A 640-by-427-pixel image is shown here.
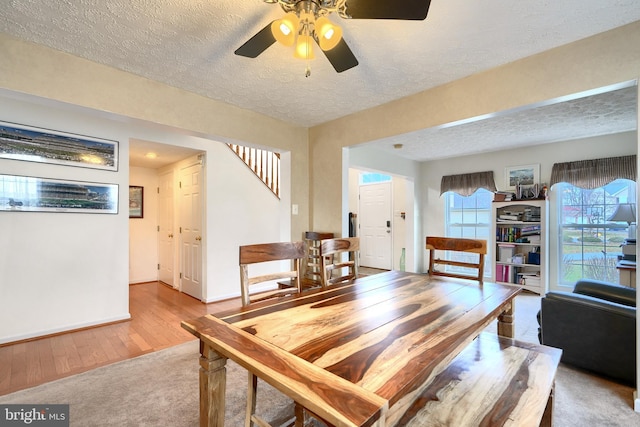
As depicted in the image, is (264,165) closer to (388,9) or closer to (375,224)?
(375,224)

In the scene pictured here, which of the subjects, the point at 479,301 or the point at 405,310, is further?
the point at 479,301

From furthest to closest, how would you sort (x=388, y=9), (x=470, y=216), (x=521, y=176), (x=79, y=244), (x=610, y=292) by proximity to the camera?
(x=470, y=216) < (x=521, y=176) < (x=79, y=244) < (x=610, y=292) < (x=388, y=9)

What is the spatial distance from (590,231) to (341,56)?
15.9 feet

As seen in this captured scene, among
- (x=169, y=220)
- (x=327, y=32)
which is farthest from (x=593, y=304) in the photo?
(x=169, y=220)

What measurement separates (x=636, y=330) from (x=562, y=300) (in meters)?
0.44

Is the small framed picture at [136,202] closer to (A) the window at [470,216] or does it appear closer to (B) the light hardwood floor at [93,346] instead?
(B) the light hardwood floor at [93,346]

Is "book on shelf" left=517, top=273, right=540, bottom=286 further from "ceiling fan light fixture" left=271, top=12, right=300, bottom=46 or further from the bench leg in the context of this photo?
"ceiling fan light fixture" left=271, top=12, right=300, bottom=46

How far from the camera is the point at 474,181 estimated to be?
520 cm

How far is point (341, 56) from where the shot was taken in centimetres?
167

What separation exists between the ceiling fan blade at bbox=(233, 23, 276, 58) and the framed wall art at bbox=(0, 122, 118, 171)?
8.32 ft

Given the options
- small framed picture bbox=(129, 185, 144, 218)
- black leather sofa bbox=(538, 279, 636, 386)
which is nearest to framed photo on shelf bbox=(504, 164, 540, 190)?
black leather sofa bbox=(538, 279, 636, 386)

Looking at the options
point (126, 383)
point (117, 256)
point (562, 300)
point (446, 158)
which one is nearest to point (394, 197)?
point (446, 158)

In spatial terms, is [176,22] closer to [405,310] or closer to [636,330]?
[405,310]

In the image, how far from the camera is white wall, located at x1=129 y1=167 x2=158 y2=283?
16.6ft
